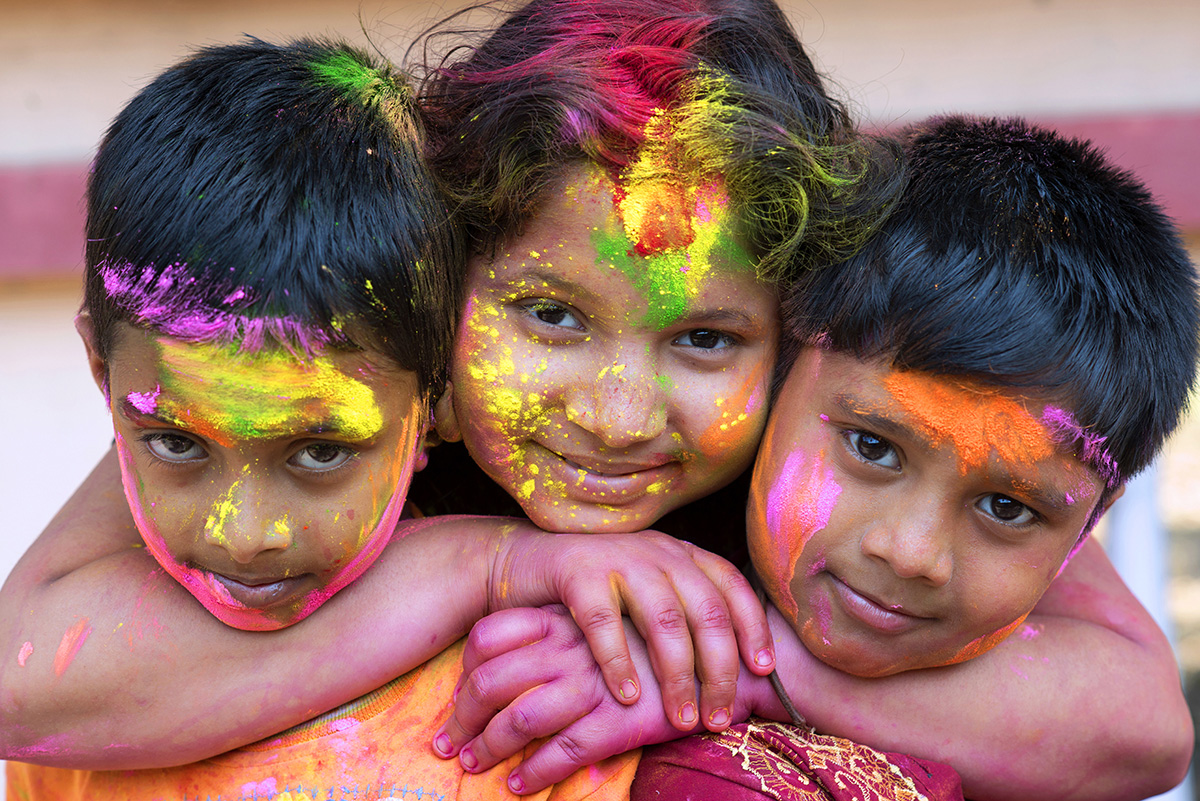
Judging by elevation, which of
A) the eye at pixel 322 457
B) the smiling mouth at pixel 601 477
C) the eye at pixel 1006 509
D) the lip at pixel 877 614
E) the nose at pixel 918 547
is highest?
the eye at pixel 322 457

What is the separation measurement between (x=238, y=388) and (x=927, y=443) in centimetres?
86

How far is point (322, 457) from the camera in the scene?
4.40ft

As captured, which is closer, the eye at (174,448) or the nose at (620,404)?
the eye at (174,448)

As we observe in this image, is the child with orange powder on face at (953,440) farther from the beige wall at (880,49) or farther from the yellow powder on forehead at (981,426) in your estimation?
the beige wall at (880,49)

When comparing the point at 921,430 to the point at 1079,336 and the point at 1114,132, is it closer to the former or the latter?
the point at 1079,336

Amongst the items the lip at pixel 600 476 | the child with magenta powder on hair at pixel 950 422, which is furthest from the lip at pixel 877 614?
the lip at pixel 600 476

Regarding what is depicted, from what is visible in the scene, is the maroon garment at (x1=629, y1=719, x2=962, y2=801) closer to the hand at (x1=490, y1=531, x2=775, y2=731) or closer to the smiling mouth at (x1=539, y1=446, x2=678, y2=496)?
the hand at (x1=490, y1=531, x2=775, y2=731)

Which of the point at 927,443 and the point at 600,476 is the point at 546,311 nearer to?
the point at 600,476

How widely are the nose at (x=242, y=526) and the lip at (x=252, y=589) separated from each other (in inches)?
2.7

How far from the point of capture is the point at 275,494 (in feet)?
4.29

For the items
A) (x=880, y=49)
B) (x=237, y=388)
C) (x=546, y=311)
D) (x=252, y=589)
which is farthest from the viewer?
(x=880, y=49)

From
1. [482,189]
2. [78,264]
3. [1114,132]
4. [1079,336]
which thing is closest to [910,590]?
[1079,336]

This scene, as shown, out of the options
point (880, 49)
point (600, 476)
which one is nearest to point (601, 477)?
→ point (600, 476)

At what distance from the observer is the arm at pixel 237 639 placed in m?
1.36
